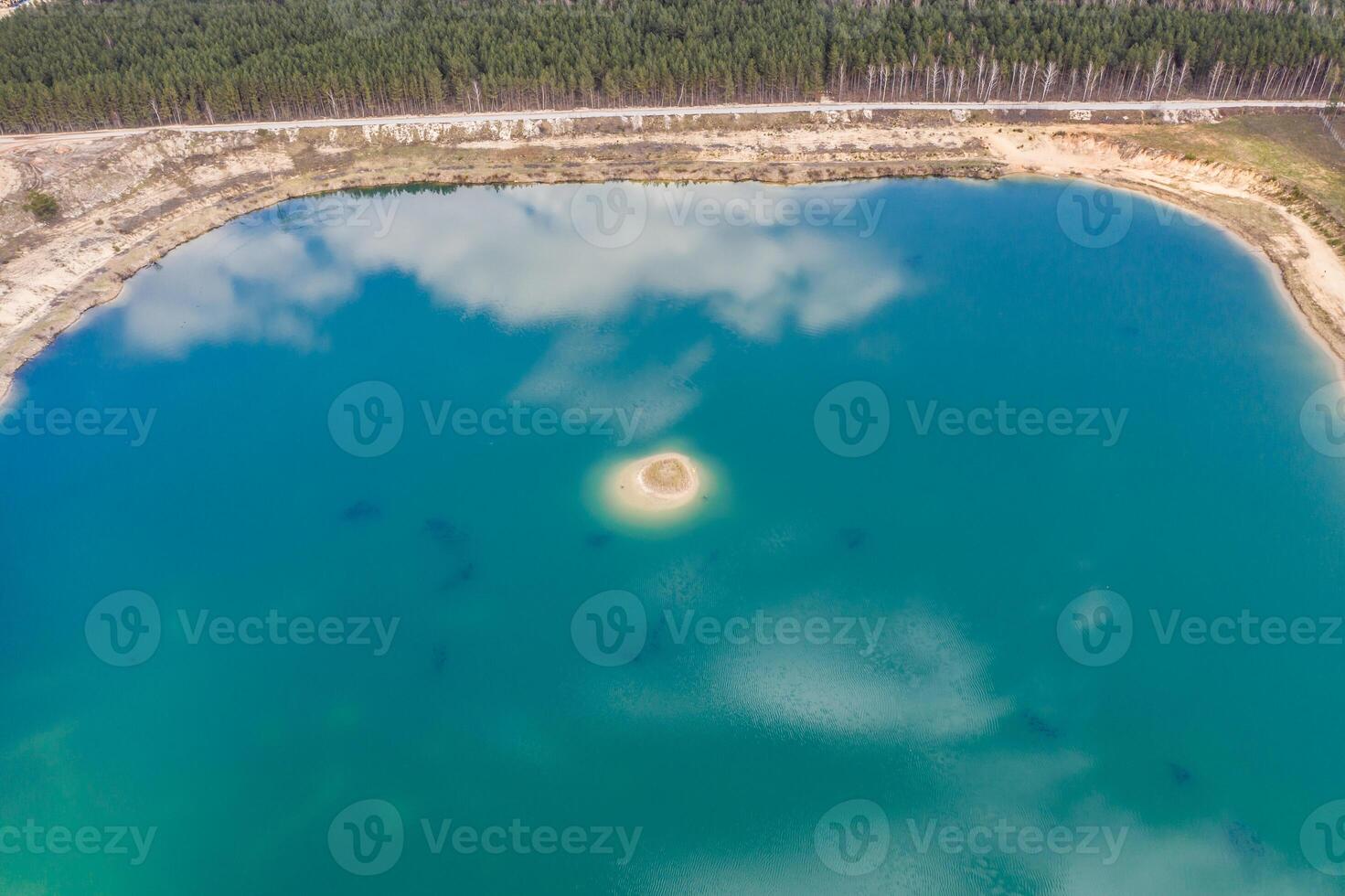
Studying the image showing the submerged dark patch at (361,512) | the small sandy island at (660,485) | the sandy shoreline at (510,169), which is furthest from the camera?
the sandy shoreline at (510,169)

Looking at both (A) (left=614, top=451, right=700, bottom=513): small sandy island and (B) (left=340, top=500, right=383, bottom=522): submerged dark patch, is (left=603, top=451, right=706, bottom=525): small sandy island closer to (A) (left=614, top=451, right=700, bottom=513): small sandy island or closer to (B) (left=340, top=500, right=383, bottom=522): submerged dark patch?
(A) (left=614, top=451, right=700, bottom=513): small sandy island

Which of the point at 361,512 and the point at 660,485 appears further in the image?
the point at 660,485

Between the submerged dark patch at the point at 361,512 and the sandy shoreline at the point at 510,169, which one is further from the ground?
the sandy shoreline at the point at 510,169

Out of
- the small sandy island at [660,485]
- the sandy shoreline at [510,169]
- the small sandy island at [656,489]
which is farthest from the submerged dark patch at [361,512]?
the sandy shoreline at [510,169]

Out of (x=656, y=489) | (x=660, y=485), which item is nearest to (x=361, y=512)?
(x=656, y=489)

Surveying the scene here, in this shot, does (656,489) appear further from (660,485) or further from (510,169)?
(510,169)

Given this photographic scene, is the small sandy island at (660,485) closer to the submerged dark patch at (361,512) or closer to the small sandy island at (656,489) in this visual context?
the small sandy island at (656,489)

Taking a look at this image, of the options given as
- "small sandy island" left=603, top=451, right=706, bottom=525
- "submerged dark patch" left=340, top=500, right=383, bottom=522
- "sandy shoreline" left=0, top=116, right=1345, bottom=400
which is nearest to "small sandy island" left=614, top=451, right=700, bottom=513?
"small sandy island" left=603, top=451, right=706, bottom=525

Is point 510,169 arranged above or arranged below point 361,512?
above
